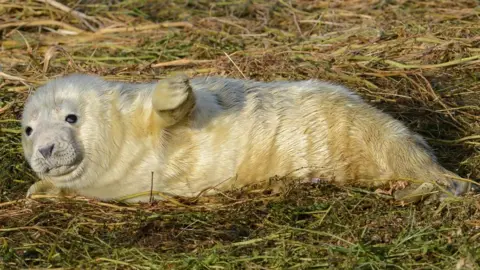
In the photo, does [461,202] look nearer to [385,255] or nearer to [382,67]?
[385,255]

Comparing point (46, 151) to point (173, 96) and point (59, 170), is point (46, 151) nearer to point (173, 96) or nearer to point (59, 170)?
point (59, 170)

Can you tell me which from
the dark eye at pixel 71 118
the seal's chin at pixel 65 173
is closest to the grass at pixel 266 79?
the seal's chin at pixel 65 173

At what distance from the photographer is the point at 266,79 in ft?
20.6

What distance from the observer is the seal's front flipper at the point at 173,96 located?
446cm

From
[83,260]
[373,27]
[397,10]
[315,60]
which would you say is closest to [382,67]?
[315,60]

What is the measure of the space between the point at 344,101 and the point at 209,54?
2.29 m

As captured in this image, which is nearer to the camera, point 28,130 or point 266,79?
point 28,130

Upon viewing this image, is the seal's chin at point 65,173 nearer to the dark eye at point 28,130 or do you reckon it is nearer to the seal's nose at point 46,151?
the seal's nose at point 46,151

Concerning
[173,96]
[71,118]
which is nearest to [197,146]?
[173,96]

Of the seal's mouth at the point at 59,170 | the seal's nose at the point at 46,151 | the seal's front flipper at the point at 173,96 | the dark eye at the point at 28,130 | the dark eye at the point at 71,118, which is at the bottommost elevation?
the seal's mouth at the point at 59,170

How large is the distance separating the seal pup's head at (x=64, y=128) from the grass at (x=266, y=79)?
205 millimetres

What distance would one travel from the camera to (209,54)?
7031 mm

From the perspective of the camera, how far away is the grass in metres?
4.02

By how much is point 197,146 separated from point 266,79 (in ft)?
5.57
